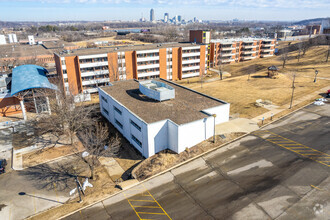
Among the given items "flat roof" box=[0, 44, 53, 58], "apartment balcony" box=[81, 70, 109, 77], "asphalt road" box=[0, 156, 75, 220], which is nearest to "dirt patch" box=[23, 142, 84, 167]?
"asphalt road" box=[0, 156, 75, 220]

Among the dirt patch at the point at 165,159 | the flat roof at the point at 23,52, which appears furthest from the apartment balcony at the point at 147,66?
the flat roof at the point at 23,52

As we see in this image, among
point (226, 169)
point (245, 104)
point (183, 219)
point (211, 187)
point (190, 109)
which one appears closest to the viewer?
point (183, 219)

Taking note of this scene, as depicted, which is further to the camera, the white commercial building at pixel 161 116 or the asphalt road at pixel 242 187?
the white commercial building at pixel 161 116

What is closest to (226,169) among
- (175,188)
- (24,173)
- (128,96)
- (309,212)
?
(175,188)

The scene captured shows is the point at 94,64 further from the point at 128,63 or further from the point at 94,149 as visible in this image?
the point at 94,149

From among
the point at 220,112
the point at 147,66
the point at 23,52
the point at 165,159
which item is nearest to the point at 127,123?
the point at 165,159

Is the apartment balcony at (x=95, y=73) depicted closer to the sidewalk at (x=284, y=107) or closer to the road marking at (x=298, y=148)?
the sidewalk at (x=284, y=107)

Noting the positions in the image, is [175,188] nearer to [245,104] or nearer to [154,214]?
[154,214]
